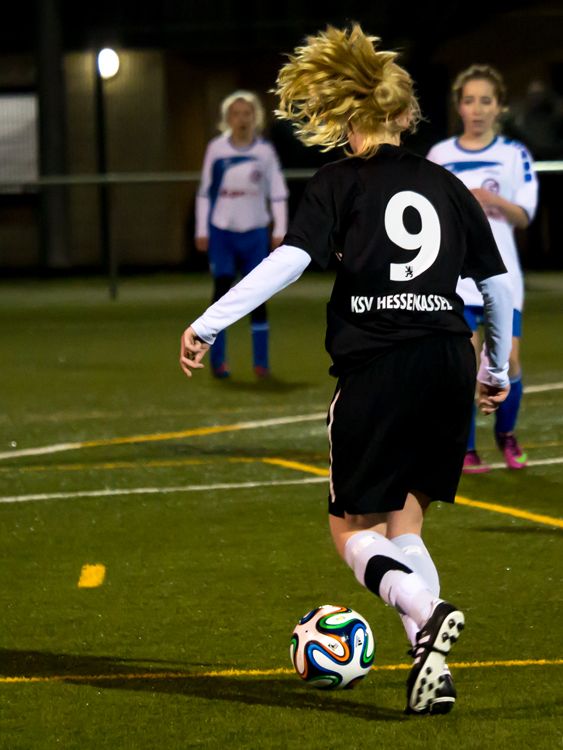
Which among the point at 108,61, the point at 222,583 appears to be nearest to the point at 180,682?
the point at 222,583

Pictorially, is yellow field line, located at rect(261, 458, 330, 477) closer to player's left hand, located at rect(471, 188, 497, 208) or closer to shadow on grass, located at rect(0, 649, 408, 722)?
player's left hand, located at rect(471, 188, 497, 208)

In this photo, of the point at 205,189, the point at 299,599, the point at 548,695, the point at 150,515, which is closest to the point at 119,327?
the point at 205,189

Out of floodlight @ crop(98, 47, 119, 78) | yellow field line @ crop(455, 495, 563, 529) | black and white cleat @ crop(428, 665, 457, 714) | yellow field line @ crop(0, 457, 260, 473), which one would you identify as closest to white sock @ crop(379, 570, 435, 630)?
black and white cleat @ crop(428, 665, 457, 714)

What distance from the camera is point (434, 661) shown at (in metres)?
3.21

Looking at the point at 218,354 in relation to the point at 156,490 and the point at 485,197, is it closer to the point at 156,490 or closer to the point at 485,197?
the point at 156,490

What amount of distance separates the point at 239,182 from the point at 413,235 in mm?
6933

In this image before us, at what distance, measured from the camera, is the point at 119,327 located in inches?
570

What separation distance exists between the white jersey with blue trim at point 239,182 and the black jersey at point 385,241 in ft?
22.2

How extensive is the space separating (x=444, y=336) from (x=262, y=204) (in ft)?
23.1

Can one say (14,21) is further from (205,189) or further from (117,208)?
(205,189)

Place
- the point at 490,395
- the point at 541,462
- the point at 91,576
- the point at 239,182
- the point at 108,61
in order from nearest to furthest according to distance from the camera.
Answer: the point at 490,395 < the point at 91,576 < the point at 541,462 < the point at 239,182 < the point at 108,61

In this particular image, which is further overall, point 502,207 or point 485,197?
point 502,207

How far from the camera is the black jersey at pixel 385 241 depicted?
3385 millimetres

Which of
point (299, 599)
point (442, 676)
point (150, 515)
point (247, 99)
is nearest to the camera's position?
point (442, 676)
